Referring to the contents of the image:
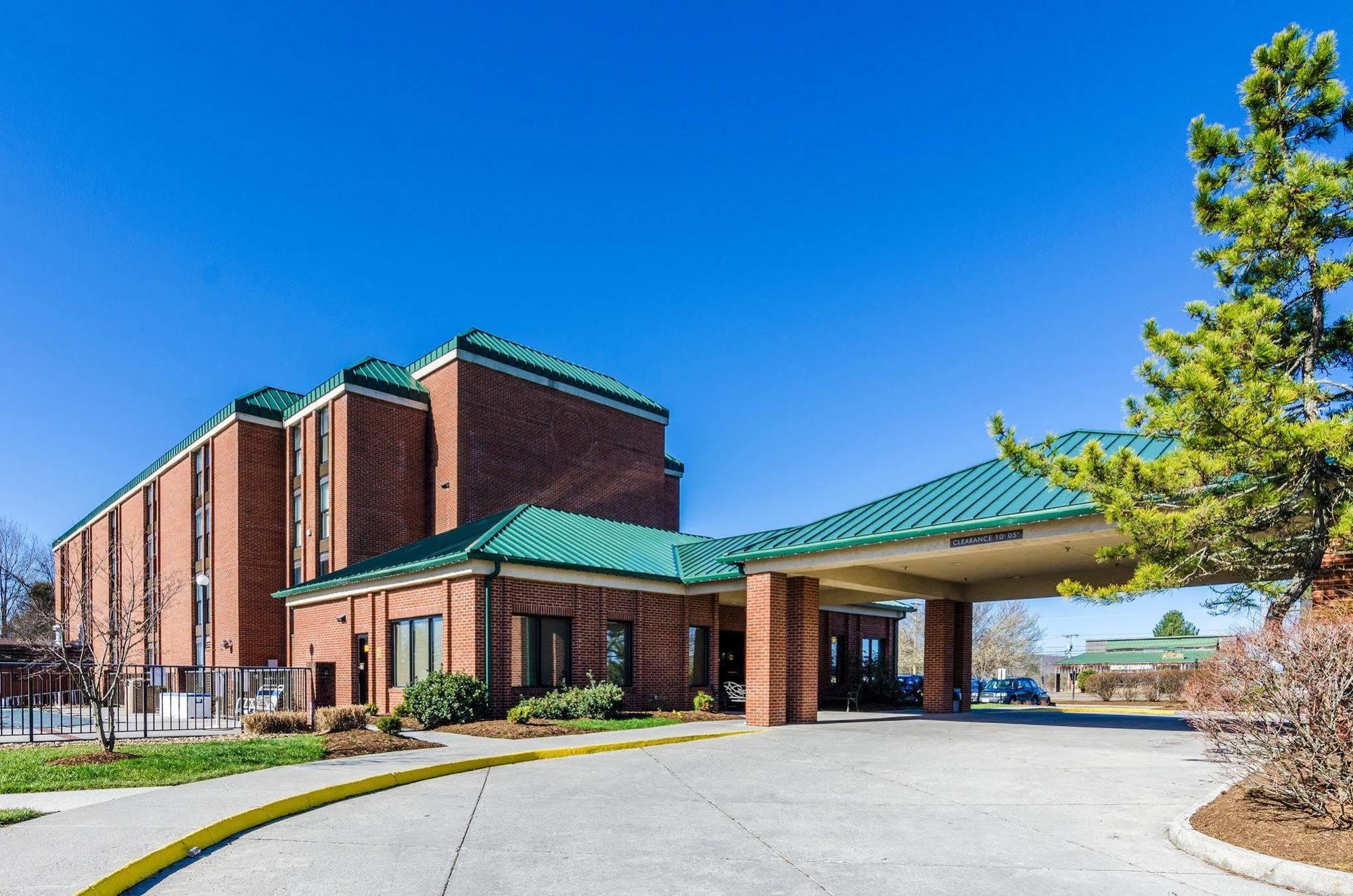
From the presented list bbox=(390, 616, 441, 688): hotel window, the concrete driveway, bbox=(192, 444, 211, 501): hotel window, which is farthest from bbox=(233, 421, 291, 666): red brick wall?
the concrete driveway

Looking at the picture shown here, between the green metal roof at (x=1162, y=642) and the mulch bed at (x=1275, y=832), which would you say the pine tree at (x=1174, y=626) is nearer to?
the green metal roof at (x=1162, y=642)

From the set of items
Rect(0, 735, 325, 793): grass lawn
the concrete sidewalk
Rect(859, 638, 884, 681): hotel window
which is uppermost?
the concrete sidewalk

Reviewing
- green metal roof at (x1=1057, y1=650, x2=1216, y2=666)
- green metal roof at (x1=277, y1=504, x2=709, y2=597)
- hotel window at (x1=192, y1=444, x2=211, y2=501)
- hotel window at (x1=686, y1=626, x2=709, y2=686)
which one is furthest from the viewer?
green metal roof at (x1=1057, y1=650, x2=1216, y2=666)

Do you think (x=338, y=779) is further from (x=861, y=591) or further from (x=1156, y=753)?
(x=861, y=591)

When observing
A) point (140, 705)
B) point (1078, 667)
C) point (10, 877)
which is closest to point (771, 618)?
point (10, 877)

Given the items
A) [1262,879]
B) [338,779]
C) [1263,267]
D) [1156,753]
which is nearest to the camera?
[1262,879]

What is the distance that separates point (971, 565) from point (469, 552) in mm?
11693

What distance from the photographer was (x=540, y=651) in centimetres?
2209

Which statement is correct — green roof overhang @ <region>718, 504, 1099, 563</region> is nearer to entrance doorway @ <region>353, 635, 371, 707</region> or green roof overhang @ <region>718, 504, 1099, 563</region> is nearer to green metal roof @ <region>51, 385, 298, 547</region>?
entrance doorway @ <region>353, 635, 371, 707</region>

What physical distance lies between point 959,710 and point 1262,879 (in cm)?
2081

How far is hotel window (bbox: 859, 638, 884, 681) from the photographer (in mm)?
32062

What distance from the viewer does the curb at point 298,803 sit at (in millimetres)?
6871

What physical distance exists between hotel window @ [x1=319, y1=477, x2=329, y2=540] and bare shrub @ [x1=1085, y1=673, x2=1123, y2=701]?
38.0 metres

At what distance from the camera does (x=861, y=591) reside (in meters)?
27.8
